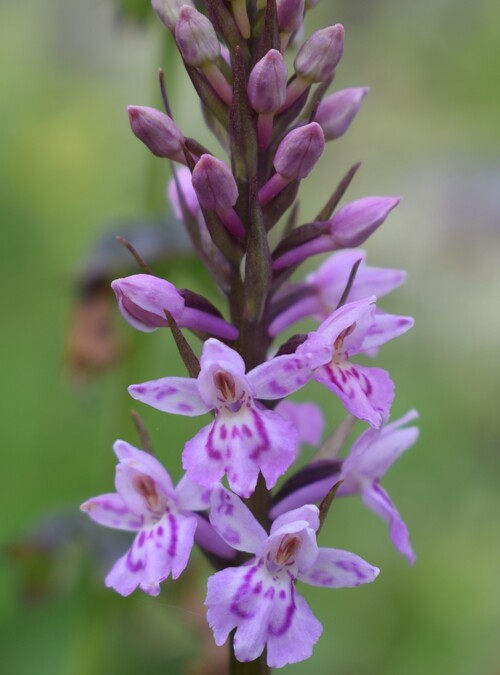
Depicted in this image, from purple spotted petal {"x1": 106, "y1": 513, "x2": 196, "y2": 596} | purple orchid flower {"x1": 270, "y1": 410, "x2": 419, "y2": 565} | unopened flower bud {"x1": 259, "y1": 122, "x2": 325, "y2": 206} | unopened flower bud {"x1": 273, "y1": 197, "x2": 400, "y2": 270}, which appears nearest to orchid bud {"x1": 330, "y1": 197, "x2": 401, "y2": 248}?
unopened flower bud {"x1": 273, "y1": 197, "x2": 400, "y2": 270}

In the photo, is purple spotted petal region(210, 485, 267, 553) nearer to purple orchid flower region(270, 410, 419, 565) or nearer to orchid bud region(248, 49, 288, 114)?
purple orchid flower region(270, 410, 419, 565)

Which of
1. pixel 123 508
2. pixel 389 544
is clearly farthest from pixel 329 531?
pixel 123 508

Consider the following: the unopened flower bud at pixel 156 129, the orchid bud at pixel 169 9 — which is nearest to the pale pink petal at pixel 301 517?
the unopened flower bud at pixel 156 129

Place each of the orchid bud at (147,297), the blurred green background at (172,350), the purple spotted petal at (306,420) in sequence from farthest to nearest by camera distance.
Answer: the blurred green background at (172,350), the purple spotted petal at (306,420), the orchid bud at (147,297)

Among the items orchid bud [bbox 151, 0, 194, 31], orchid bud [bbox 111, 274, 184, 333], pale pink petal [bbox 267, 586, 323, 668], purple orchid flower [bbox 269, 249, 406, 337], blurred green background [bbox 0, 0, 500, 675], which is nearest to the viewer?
pale pink petal [bbox 267, 586, 323, 668]

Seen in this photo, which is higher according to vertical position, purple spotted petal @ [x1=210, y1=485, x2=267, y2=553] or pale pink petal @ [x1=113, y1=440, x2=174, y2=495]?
pale pink petal @ [x1=113, y1=440, x2=174, y2=495]

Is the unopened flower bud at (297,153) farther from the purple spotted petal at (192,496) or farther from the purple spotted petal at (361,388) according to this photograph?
the purple spotted petal at (192,496)

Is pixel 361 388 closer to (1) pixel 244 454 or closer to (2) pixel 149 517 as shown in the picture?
(1) pixel 244 454
